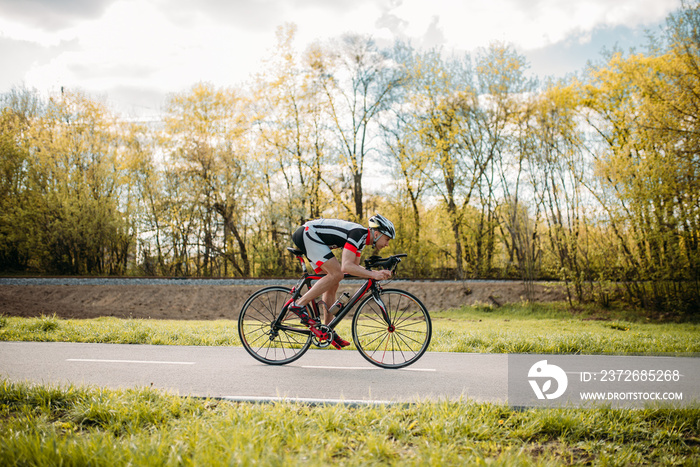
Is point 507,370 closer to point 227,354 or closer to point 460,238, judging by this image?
point 227,354

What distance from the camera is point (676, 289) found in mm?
14297

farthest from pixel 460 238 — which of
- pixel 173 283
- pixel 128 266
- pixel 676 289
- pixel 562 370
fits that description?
pixel 128 266

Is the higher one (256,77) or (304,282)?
(256,77)

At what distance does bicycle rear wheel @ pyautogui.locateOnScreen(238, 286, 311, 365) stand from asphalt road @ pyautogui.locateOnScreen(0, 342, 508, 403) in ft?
0.55

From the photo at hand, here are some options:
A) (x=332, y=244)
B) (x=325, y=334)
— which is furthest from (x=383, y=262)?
(x=325, y=334)

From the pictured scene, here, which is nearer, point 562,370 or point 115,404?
point 115,404

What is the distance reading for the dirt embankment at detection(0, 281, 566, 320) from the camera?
55.8 feet

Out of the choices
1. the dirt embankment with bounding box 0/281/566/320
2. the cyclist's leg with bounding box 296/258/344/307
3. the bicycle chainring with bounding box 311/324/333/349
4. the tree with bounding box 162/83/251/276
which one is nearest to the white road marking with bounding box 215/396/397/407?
the bicycle chainring with bounding box 311/324/333/349

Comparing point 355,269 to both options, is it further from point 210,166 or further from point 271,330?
point 210,166

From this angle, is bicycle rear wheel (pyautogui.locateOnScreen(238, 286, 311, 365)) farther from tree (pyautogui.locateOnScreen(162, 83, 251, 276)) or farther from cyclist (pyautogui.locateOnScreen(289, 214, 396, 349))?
tree (pyautogui.locateOnScreen(162, 83, 251, 276))

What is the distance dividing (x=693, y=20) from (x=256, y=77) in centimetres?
2209

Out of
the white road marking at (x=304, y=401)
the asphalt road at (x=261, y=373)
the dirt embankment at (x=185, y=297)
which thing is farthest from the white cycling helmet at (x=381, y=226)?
the dirt embankment at (x=185, y=297)

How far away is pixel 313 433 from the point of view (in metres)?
2.84

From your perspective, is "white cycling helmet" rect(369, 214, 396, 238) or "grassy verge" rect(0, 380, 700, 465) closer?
"grassy verge" rect(0, 380, 700, 465)
